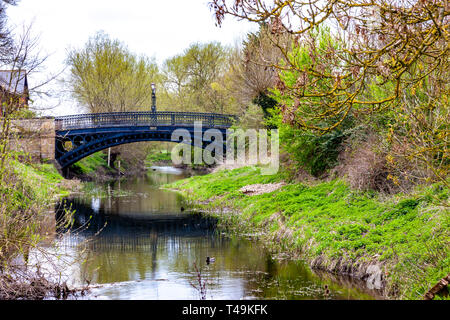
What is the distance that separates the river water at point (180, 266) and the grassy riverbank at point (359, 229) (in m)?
0.57

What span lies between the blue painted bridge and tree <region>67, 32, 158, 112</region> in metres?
5.82

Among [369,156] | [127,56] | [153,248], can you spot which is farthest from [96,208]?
[127,56]

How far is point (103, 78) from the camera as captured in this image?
4141 cm

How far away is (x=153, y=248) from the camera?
46.8 feet

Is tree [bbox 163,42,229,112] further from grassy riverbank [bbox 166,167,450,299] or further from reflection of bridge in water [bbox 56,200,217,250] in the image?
grassy riverbank [bbox 166,167,450,299]

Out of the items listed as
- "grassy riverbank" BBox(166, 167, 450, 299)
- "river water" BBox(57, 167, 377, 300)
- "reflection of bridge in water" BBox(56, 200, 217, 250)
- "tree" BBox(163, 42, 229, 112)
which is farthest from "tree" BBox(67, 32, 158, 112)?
"grassy riverbank" BBox(166, 167, 450, 299)

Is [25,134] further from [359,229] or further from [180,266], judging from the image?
[359,229]

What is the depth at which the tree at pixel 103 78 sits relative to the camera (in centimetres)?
4103

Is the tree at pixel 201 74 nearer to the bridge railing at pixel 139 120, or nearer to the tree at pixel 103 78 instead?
the tree at pixel 103 78

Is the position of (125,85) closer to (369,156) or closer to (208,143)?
(208,143)

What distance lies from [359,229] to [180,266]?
13.3 ft

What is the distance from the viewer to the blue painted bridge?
34.9m

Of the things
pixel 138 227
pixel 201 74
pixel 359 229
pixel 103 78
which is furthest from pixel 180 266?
pixel 201 74
